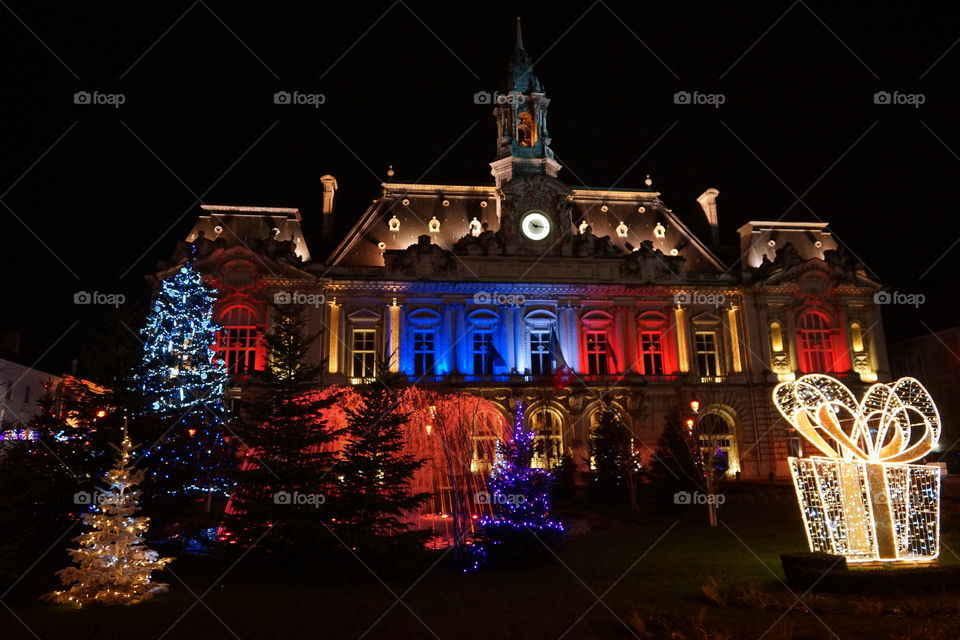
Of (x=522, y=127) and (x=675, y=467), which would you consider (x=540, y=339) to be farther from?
(x=675, y=467)

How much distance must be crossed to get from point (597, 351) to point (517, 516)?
88.0 ft

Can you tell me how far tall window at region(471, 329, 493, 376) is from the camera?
41.0m

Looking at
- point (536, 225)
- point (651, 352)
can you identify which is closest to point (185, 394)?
point (536, 225)

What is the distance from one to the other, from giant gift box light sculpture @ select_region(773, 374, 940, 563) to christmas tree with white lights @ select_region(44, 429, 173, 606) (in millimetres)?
13775

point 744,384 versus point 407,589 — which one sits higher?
point 744,384

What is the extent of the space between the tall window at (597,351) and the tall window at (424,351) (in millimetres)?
9292

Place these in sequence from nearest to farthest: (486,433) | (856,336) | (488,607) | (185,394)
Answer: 1. (488,607)
2. (185,394)
3. (486,433)
4. (856,336)

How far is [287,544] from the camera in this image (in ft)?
51.9

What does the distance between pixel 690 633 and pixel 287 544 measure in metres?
8.99

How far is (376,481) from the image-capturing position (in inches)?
663

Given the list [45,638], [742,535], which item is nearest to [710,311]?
[742,535]

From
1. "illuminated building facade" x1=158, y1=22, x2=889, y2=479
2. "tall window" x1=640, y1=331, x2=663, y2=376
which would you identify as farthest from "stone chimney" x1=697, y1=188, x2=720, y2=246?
"tall window" x1=640, y1=331, x2=663, y2=376

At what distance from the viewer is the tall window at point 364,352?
4081cm

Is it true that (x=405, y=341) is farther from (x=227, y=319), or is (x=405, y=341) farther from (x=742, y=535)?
(x=742, y=535)
